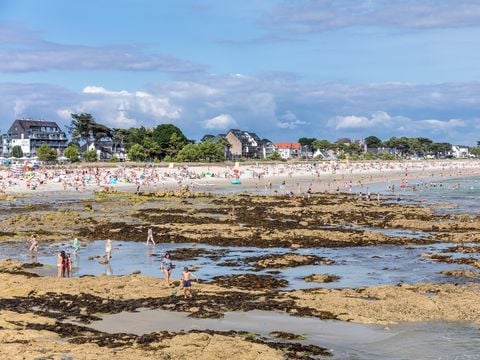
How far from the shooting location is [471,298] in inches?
797

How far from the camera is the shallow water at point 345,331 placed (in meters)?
15.5

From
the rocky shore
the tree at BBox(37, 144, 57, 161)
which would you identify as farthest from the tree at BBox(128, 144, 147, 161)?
the rocky shore

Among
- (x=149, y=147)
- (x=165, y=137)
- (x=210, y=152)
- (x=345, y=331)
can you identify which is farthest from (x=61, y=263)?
(x=165, y=137)

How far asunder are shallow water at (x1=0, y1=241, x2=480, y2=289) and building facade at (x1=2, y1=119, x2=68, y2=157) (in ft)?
427

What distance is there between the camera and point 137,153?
141 metres

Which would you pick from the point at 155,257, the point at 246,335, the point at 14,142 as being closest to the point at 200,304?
the point at 246,335

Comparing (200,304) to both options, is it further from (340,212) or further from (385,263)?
(340,212)

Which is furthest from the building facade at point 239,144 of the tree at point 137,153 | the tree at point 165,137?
the tree at point 137,153

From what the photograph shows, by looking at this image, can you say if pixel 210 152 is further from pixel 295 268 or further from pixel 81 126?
pixel 295 268

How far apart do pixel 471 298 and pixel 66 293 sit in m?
13.2

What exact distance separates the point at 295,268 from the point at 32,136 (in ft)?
475

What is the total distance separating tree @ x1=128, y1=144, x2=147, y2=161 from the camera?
5518 inches

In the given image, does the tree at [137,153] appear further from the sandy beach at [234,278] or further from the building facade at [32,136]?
the sandy beach at [234,278]

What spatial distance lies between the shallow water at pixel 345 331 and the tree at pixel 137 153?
12381cm
